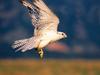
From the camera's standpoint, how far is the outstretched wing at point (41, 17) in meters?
3.30

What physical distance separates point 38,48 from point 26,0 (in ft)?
1.28

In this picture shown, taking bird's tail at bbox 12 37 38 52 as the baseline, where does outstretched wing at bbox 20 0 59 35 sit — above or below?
above

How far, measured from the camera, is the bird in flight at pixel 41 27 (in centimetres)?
326

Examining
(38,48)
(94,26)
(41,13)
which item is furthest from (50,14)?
(94,26)

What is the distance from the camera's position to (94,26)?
839 cm

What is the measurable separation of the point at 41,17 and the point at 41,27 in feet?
0.26

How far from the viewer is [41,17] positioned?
11.0 ft

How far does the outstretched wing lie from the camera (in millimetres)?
3297

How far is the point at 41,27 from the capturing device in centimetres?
337

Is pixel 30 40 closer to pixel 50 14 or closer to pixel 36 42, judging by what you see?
pixel 36 42

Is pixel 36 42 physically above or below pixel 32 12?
below

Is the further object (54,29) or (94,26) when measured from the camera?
(94,26)

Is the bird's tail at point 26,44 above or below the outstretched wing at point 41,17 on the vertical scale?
below

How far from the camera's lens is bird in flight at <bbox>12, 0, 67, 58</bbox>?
326 cm
